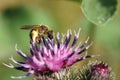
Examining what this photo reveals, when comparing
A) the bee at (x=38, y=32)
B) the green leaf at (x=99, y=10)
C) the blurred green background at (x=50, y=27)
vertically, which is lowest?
the blurred green background at (x=50, y=27)

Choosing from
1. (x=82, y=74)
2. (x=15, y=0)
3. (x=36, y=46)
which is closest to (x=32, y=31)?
(x=36, y=46)

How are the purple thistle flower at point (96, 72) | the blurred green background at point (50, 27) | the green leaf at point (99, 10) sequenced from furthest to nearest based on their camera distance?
the blurred green background at point (50, 27), the green leaf at point (99, 10), the purple thistle flower at point (96, 72)

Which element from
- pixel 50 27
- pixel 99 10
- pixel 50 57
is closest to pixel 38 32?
pixel 50 57

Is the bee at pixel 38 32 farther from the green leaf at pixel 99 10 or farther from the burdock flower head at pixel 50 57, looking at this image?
the green leaf at pixel 99 10

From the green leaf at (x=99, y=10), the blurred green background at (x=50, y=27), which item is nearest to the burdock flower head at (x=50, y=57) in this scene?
the green leaf at (x=99, y=10)

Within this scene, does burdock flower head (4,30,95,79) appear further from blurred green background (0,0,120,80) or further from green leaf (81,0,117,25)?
blurred green background (0,0,120,80)

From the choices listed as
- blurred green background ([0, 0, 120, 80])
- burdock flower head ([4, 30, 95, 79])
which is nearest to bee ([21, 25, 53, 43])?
burdock flower head ([4, 30, 95, 79])

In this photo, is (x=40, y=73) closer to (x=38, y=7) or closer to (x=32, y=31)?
(x=32, y=31)
